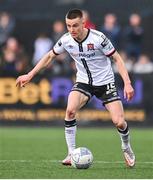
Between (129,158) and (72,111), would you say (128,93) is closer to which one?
(72,111)

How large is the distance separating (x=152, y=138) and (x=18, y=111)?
15.2ft

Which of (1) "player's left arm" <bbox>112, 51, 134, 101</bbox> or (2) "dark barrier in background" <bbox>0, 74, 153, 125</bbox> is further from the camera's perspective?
(2) "dark barrier in background" <bbox>0, 74, 153, 125</bbox>

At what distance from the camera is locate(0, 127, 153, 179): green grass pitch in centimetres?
1063

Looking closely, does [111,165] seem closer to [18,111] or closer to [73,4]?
[18,111]

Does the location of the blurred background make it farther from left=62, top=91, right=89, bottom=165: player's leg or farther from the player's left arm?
the player's left arm

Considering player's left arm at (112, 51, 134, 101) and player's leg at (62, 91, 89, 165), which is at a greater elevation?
player's left arm at (112, 51, 134, 101)

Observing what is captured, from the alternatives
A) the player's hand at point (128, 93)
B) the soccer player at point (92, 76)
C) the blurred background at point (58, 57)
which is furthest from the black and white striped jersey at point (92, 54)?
the blurred background at point (58, 57)

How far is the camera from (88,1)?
2417cm

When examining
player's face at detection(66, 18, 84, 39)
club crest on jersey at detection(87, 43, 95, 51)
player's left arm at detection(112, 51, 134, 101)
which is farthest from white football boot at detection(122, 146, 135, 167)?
player's face at detection(66, 18, 84, 39)

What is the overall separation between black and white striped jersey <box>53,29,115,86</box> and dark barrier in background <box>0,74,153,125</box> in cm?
920

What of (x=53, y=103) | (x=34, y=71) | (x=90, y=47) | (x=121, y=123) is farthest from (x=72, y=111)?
(x=53, y=103)

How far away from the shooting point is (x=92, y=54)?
1184cm

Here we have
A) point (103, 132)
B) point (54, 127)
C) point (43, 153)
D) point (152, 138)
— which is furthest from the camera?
point (54, 127)

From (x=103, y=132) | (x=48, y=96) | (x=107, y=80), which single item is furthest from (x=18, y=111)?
(x=107, y=80)
